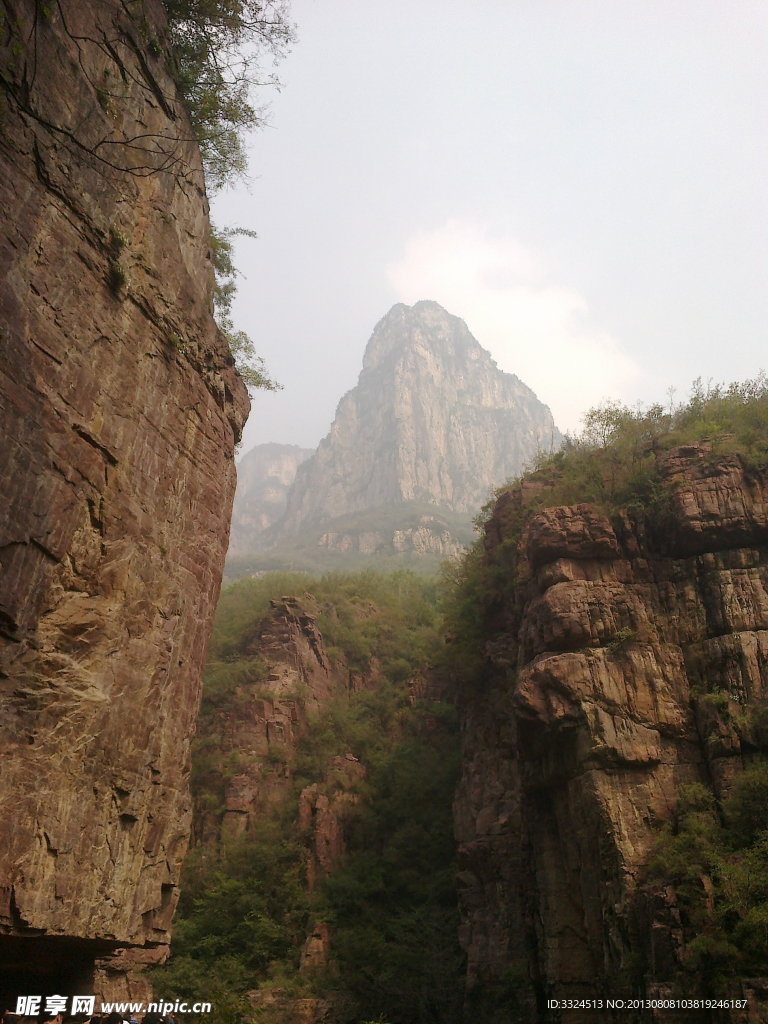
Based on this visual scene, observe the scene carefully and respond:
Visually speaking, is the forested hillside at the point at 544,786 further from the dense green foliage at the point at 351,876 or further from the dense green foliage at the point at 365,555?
the dense green foliage at the point at 365,555

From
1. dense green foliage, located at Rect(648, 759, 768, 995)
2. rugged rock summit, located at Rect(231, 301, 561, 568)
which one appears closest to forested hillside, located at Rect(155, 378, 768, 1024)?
dense green foliage, located at Rect(648, 759, 768, 995)

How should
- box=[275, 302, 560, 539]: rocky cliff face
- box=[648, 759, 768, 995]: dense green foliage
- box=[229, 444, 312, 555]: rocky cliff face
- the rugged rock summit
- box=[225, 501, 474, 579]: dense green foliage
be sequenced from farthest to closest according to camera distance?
box=[229, 444, 312, 555]: rocky cliff face < box=[275, 302, 560, 539]: rocky cliff face < the rugged rock summit < box=[225, 501, 474, 579]: dense green foliage < box=[648, 759, 768, 995]: dense green foliage

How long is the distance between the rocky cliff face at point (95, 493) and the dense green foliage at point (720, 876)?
8484 millimetres

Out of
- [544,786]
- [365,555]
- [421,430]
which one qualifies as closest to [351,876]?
[544,786]

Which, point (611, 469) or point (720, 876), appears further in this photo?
point (611, 469)

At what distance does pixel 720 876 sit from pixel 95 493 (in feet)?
38.9

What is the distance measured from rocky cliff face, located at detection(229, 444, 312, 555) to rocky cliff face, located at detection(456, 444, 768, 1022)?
282 feet

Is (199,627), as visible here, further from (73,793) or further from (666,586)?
(666,586)

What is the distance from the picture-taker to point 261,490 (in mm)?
129625

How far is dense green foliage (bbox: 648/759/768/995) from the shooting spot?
1195 centimetres

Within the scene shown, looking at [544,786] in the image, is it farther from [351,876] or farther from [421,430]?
[421,430]

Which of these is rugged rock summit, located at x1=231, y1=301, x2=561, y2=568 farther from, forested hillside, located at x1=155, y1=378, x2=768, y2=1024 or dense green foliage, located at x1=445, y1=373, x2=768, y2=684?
dense green foliage, located at x1=445, y1=373, x2=768, y2=684

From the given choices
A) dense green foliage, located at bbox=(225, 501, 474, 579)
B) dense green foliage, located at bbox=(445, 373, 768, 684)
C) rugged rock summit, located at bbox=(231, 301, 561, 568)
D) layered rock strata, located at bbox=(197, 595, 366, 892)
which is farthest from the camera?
rugged rock summit, located at bbox=(231, 301, 561, 568)

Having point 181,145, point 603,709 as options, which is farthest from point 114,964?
point 181,145
